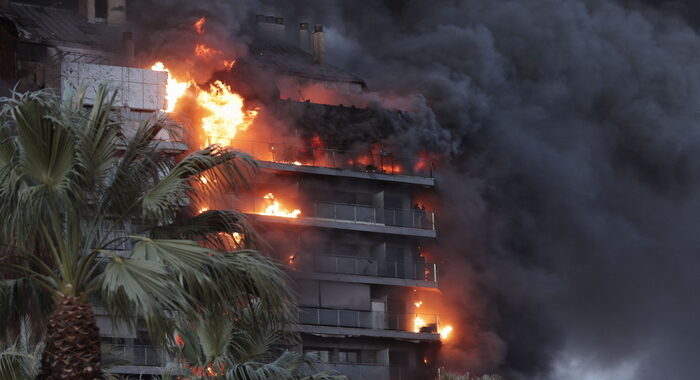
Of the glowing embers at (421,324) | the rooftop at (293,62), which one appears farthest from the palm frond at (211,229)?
the rooftop at (293,62)

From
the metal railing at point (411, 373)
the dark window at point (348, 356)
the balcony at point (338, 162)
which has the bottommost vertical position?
the metal railing at point (411, 373)

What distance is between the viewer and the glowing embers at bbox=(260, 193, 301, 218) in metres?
85.7

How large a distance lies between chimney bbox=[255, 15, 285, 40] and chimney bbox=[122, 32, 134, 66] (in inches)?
629

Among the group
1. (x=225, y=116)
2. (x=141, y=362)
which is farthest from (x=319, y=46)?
(x=141, y=362)

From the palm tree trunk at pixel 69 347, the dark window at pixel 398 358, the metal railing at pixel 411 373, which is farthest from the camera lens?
the dark window at pixel 398 358

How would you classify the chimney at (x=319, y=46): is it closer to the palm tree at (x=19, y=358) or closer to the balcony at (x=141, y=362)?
the balcony at (x=141, y=362)

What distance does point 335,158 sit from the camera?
297 feet

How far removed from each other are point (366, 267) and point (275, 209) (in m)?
6.16

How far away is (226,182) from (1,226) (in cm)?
470

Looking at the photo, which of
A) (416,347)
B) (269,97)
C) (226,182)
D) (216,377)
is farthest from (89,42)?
(226,182)

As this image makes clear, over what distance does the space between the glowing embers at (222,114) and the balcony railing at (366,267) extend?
27.5 ft

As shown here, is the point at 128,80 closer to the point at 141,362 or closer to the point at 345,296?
the point at 141,362

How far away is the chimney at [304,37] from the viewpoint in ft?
333

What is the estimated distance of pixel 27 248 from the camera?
29.7 m
